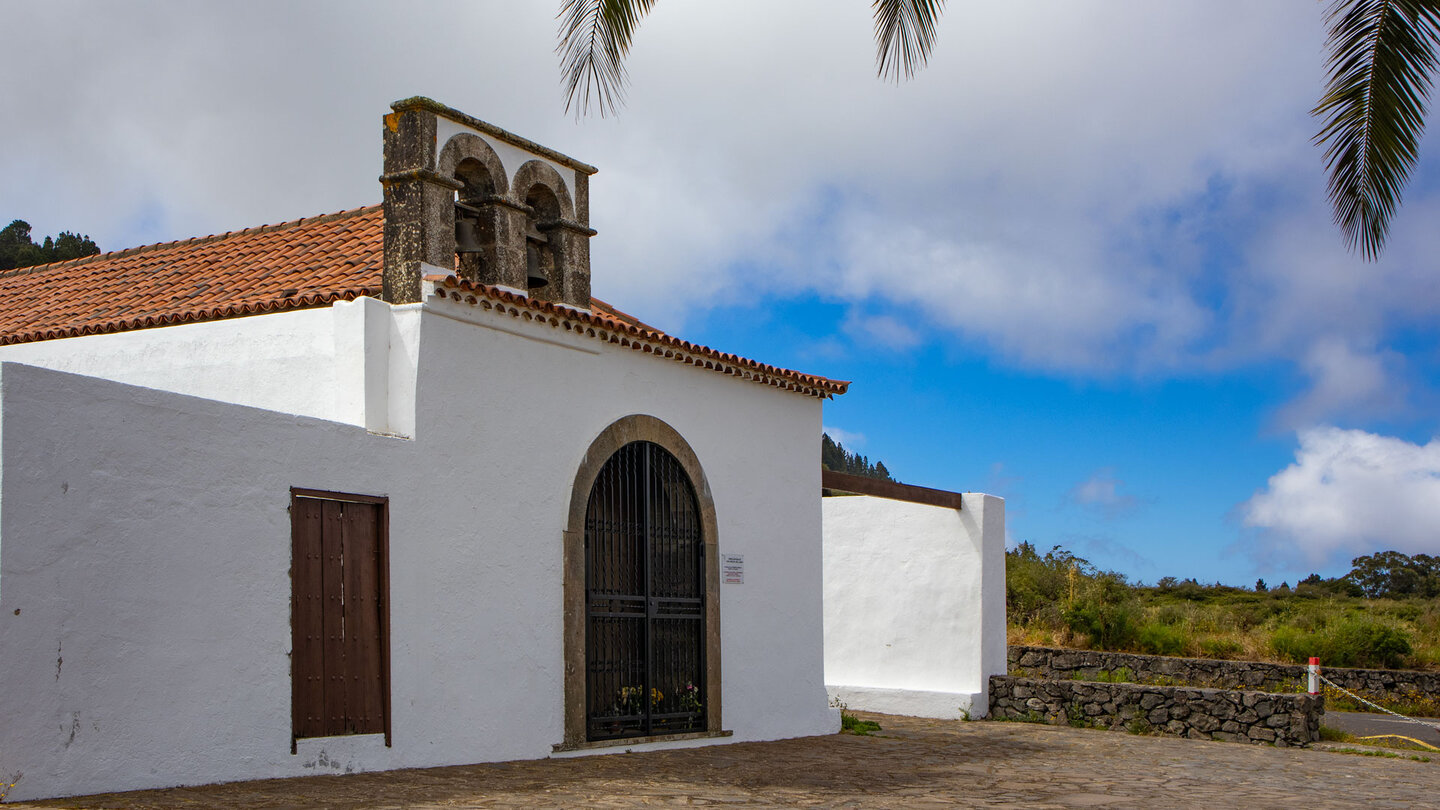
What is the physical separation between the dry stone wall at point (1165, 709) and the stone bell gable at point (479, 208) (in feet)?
23.9

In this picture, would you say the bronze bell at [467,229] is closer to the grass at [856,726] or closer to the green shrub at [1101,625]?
the grass at [856,726]

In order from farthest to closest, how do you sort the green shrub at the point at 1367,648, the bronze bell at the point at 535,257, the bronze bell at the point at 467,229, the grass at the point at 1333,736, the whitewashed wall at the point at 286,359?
1. the green shrub at the point at 1367,648
2. the grass at the point at 1333,736
3. the bronze bell at the point at 535,257
4. the bronze bell at the point at 467,229
5. the whitewashed wall at the point at 286,359

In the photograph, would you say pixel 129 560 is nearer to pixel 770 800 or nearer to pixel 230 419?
pixel 230 419

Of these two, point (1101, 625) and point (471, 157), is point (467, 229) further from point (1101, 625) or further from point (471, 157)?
point (1101, 625)

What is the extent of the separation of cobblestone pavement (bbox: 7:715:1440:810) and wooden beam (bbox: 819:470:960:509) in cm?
284

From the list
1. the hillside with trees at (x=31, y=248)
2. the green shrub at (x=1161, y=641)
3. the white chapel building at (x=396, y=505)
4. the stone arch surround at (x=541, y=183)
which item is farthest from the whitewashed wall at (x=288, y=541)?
the hillside with trees at (x=31, y=248)

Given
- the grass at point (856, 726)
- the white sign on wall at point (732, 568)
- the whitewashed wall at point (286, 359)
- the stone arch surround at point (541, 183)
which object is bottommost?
the grass at point (856, 726)

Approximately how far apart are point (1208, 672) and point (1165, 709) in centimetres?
475

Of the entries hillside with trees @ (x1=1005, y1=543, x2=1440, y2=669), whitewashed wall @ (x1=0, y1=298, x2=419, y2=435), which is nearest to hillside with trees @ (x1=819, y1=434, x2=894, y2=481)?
hillside with trees @ (x1=1005, y1=543, x2=1440, y2=669)

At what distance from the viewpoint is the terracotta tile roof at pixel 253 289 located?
396 inches

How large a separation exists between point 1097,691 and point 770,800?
307 inches

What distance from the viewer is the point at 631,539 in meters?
11.1

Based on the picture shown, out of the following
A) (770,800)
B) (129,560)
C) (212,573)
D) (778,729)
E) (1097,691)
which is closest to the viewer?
(129,560)

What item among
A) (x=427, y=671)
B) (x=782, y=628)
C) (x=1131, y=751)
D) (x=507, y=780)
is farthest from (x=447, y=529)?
(x=1131, y=751)
